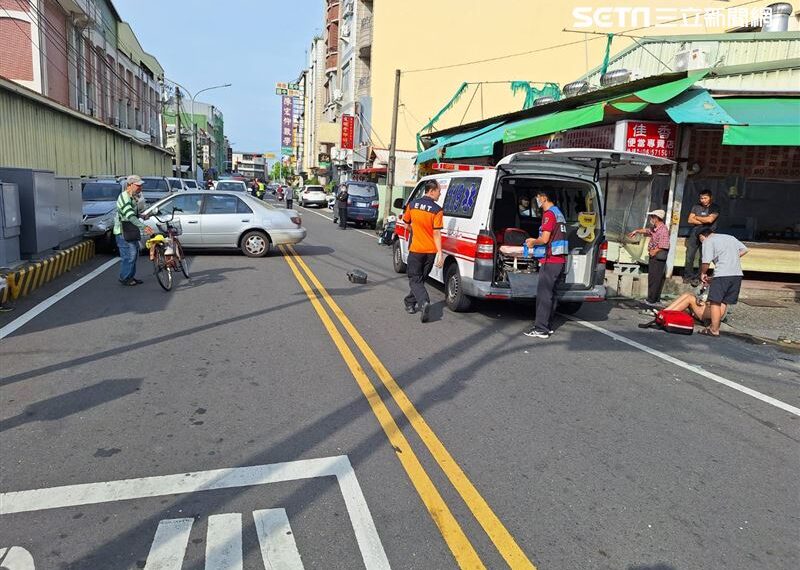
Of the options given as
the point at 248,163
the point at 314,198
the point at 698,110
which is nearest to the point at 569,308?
the point at 698,110

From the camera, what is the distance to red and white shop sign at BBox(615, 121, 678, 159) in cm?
1116

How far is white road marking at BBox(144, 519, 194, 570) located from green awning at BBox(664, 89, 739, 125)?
9.29 m

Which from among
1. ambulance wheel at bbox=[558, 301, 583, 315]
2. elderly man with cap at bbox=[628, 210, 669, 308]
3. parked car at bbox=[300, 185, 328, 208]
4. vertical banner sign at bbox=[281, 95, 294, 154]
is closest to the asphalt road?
ambulance wheel at bbox=[558, 301, 583, 315]

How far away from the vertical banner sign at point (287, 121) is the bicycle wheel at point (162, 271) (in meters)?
116

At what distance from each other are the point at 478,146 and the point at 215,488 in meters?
14.7

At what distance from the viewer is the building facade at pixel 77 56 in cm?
2753

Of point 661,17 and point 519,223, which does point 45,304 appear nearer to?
point 519,223

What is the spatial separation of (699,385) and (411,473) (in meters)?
3.55

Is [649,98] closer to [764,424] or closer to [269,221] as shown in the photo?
[764,424]

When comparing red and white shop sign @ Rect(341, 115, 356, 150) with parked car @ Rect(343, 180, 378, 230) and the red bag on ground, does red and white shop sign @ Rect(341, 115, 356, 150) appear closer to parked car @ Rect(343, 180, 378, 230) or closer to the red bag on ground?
parked car @ Rect(343, 180, 378, 230)

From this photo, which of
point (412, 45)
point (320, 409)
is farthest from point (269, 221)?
point (412, 45)

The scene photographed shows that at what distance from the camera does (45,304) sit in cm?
846

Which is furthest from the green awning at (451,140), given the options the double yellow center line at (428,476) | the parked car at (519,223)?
the double yellow center line at (428,476)

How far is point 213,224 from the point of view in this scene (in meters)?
13.4
